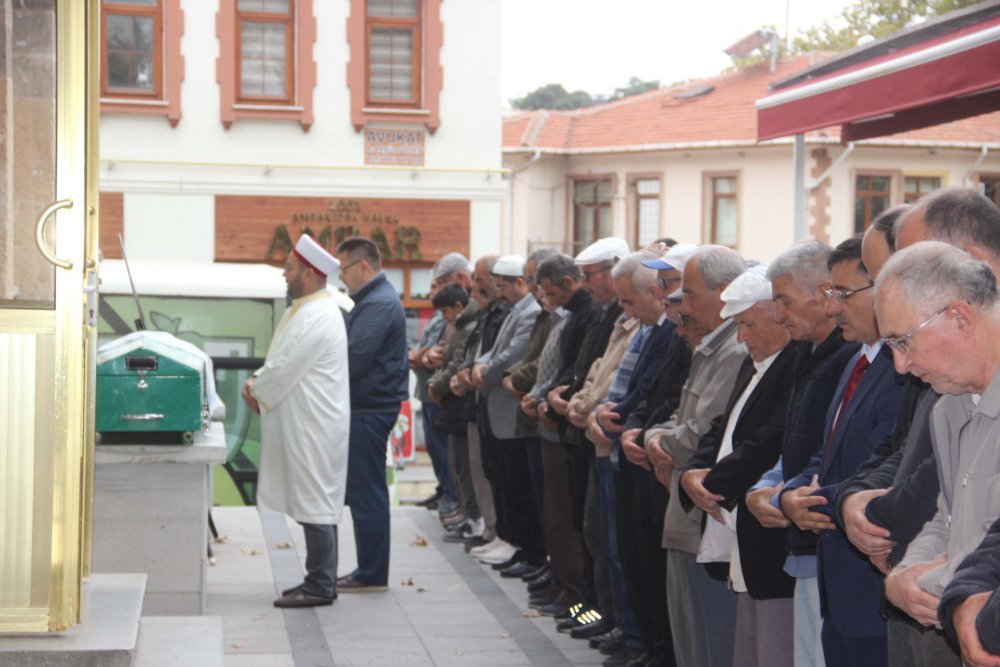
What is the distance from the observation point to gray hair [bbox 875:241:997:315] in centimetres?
360

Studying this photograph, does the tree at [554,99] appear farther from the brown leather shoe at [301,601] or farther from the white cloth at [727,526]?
the white cloth at [727,526]

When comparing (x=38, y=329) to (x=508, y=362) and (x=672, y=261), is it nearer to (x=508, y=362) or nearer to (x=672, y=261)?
(x=672, y=261)

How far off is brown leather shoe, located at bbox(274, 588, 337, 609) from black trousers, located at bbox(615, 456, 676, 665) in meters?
2.51

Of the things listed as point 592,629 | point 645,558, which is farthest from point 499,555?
point 645,558

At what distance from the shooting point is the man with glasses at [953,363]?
11.6ft

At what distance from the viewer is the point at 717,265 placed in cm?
654

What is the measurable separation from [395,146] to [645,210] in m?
14.0

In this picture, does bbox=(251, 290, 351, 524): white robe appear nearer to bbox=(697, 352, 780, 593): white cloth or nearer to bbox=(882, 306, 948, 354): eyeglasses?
bbox=(697, 352, 780, 593): white cloth

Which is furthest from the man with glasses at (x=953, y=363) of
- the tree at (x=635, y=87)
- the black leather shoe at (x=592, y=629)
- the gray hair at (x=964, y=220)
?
the tree at (x=635, y=87)

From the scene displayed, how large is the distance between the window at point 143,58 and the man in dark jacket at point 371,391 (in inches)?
559

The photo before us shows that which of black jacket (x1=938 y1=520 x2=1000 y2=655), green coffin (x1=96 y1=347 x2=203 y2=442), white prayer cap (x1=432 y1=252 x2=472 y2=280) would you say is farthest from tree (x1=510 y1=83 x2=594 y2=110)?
black jacket (x1=938 y1=520 x2=1000 y2=655)

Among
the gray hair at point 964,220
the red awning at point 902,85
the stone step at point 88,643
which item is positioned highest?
the red awning at point 902,85

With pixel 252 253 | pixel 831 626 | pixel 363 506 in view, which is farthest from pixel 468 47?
pixel 831 626

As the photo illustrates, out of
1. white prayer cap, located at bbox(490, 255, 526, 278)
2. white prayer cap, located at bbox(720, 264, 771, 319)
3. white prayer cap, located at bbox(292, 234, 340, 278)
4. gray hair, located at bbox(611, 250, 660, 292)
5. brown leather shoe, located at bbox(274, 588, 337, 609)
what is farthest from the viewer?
white prayer cap, located at bbox(490, 255, 526, 278)
